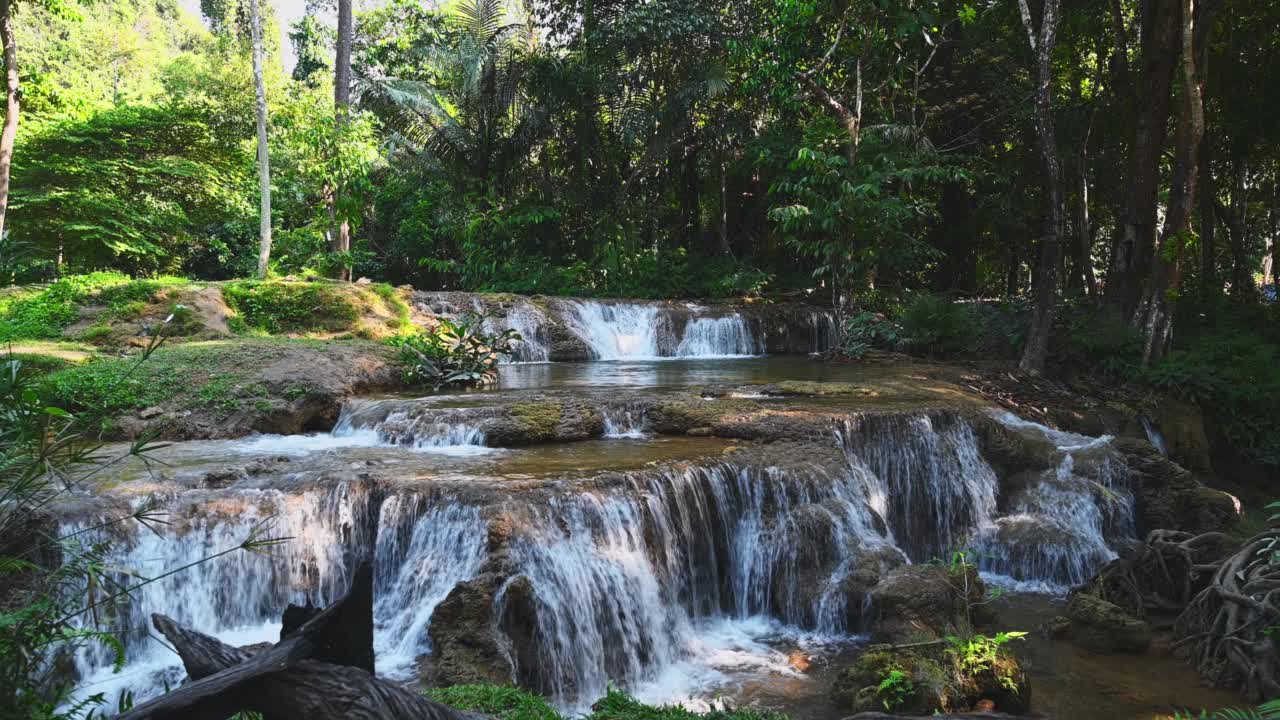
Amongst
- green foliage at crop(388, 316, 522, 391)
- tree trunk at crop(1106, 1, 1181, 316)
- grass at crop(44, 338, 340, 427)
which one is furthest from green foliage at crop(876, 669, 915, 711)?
tree trunk at crop(1106, 1, 1181, 316)

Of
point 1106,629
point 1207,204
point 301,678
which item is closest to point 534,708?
point 301,678

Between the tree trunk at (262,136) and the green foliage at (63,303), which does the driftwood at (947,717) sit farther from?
the tree trunk at (262,136)

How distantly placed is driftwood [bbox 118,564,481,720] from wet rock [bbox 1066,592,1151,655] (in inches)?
236

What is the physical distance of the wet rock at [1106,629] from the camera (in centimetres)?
670

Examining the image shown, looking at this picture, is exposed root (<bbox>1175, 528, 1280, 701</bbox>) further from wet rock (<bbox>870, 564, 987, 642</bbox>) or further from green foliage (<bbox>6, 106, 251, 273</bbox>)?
green foliage (<bbox>6, 106, 251, 273</bbox>)

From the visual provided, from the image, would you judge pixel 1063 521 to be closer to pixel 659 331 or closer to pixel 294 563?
pixel 294 563

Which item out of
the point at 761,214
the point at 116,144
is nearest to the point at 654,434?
the point at 761,214

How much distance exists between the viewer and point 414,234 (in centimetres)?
2548

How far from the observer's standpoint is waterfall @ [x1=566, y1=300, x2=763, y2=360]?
1736 cm

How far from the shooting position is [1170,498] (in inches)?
376

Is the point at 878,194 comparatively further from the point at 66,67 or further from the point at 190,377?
the point at 66,67

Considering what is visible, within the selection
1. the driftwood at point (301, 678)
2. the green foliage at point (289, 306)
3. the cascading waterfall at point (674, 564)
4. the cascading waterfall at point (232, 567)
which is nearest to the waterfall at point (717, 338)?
the green foliage at point (289, 306)

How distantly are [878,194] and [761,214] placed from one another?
9100mm

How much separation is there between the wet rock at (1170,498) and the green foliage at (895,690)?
5.61 m
